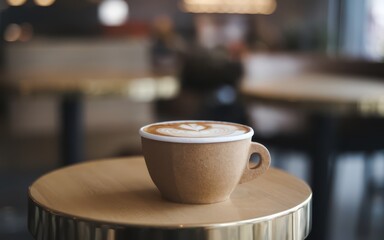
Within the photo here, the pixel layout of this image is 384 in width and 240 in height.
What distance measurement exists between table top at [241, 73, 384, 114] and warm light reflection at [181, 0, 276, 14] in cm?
773

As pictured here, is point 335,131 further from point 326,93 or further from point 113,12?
point 113,12

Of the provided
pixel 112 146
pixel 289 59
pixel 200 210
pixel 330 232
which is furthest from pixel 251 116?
pixel 200 210

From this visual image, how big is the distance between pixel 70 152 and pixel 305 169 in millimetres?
1747

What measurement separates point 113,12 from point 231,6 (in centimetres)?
209

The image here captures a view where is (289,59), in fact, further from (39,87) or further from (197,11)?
(197,11)

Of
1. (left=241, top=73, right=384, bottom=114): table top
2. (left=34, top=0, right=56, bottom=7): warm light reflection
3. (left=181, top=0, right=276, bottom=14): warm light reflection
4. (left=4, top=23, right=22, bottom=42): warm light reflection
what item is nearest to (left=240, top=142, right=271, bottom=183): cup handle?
(left=241, top=73, right=384, bottom=114): table top

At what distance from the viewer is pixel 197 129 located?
3.05 feet

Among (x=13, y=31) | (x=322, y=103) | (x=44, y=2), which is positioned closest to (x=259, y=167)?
(x=322, y=103)

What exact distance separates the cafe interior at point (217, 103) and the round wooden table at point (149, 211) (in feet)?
4.12

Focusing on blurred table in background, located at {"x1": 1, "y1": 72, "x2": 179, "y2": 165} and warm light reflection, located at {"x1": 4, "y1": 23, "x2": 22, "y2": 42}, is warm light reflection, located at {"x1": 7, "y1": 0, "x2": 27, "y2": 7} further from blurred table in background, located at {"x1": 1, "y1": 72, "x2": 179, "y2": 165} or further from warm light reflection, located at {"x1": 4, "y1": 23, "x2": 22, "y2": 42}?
blurred table in background, located at {"x1": 1, "y1": 72, "x2": 179, "y2": 165}

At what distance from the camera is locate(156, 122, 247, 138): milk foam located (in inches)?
35.0

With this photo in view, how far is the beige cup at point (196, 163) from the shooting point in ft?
2.80

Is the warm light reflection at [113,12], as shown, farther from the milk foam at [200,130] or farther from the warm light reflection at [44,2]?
the milk foam at [200,130]

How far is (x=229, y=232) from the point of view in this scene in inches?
31.9
